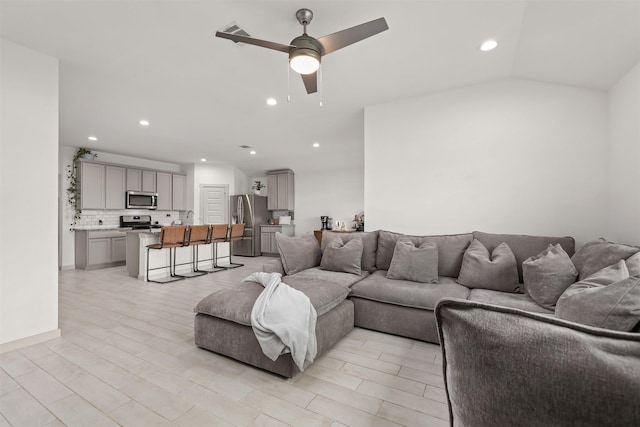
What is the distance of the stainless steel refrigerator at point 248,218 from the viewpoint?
7863 mm

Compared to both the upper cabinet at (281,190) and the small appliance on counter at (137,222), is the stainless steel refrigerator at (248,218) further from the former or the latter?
the small appliance on counter at (137,222)

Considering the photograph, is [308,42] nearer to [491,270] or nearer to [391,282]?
[391,282]

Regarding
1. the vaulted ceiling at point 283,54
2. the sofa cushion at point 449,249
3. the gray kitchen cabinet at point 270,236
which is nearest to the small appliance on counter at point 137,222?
the gray kitchen cabinet at point 270,236

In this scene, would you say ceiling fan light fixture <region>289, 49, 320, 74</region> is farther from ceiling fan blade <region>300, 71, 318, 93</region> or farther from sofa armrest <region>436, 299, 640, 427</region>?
sofa armrest <region>436, 299, 640, 427</region>

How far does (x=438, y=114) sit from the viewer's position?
347 centimetres

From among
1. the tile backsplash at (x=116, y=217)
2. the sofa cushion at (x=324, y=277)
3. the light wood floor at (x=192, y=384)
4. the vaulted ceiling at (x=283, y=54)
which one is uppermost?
the vaulted ceiling at (x=283, y=54)

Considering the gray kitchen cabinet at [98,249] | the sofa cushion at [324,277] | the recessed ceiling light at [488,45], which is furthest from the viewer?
the gray kitchen cabinet at [98,249]

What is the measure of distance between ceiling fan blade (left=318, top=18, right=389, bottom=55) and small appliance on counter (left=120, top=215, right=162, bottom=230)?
6.47 m

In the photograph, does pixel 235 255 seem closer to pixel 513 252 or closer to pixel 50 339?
pixel 50 339

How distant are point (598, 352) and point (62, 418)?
2441mm

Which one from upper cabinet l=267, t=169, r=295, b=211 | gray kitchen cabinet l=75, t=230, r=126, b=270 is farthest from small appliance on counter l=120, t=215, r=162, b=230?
upper cabinet l=267, t=169, r=295, b=211

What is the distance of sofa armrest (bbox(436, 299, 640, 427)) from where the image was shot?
1.62 ft

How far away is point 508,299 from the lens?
2.31 meters

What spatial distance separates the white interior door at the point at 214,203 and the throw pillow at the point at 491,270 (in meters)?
6.74
